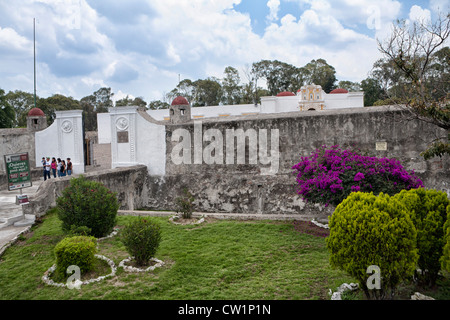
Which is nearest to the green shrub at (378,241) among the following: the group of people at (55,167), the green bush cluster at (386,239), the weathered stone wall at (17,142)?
the green bush cluster at (386,239)

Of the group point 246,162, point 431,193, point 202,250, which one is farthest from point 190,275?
point 246,162

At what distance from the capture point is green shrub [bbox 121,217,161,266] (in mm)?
5215

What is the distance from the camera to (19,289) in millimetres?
4727

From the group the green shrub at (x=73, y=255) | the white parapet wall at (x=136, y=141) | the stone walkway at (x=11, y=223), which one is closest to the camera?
the green shrub at (x=73, y=255)

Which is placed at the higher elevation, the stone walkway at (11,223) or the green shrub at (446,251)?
the green shrub at (446,251)

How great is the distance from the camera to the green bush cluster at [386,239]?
3.62 meters

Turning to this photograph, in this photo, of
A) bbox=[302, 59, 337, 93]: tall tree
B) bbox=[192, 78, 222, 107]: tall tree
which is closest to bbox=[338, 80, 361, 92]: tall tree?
bbox=[302, 59, 337, 93]: tall tree

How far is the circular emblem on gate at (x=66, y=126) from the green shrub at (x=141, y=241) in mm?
10789

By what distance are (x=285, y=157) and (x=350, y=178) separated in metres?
3.62

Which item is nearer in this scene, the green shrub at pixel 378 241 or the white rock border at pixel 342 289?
the green shrub at pixel 378 241

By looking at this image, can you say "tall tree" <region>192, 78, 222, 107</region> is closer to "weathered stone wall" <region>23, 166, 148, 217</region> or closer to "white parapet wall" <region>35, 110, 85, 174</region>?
"white parapet wall" <region>35, 110, 85, 174</region>

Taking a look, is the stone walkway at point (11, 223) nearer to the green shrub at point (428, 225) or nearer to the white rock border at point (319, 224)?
the white rock border at point (319, 224)

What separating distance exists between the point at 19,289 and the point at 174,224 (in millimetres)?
3488
